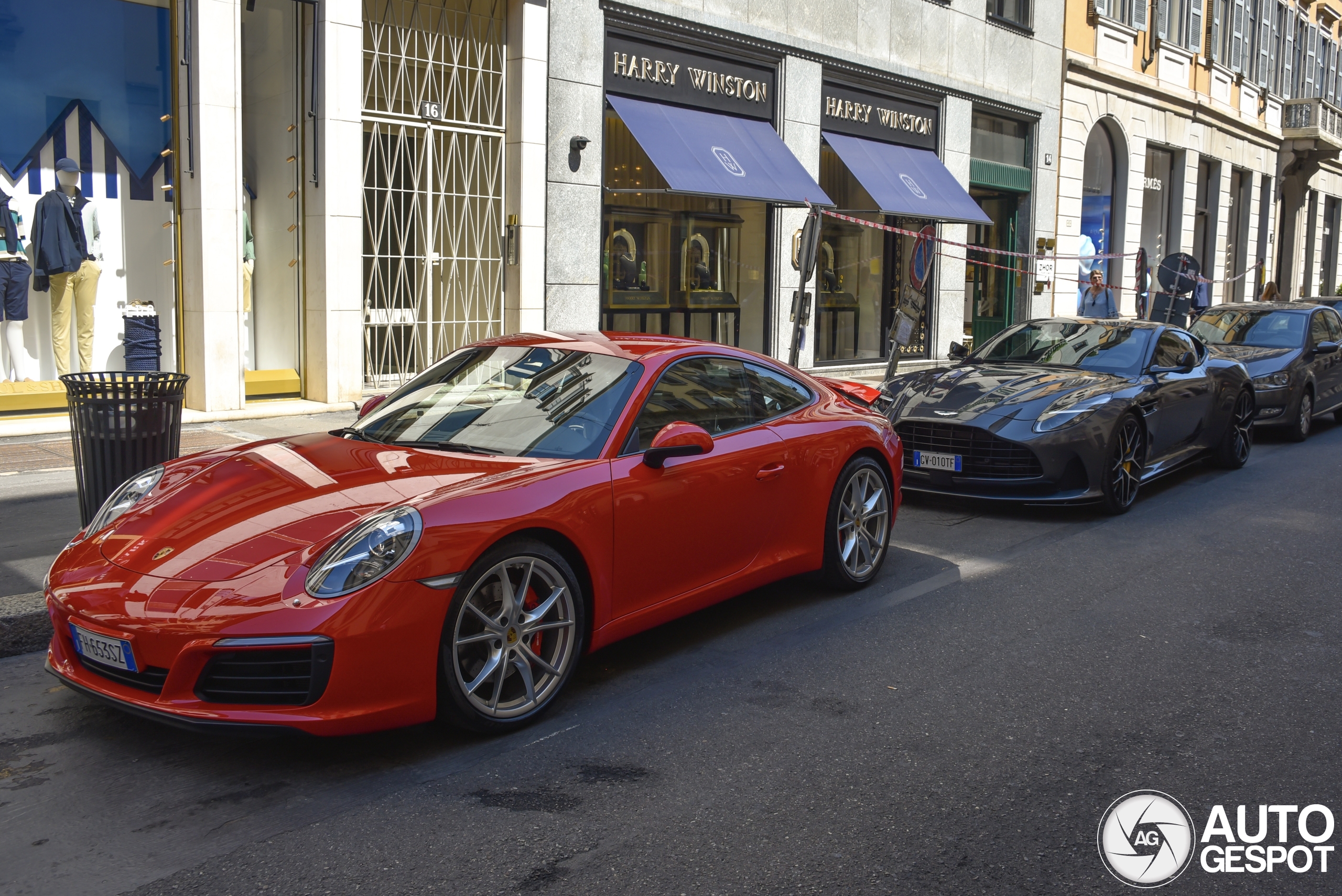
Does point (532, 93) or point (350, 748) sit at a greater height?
point (532, 93)

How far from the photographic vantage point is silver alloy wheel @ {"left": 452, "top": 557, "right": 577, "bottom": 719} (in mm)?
4102

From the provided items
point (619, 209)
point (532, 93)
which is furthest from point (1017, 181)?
point (532, 93)

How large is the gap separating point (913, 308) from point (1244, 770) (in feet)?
30.0

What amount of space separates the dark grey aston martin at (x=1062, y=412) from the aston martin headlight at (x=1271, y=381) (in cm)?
285

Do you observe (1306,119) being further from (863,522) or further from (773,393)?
(773,393)

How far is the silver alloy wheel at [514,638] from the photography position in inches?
161

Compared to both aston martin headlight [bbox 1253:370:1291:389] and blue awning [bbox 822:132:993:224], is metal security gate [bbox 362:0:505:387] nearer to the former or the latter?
blue awning [bbox 822:132:993:224]

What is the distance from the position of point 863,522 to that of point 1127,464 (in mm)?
3256

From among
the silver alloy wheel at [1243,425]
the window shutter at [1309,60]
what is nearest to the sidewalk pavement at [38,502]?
the silver alloy wheel at [1243,425]

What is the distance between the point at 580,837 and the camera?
3.43 metres

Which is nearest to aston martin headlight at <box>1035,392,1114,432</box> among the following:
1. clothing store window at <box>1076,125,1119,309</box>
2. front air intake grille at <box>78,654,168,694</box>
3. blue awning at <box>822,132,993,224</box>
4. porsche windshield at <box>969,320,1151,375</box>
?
porsche windshield at <box>969,320,1151,375</box>

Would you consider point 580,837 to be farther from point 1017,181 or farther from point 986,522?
point 1017,181

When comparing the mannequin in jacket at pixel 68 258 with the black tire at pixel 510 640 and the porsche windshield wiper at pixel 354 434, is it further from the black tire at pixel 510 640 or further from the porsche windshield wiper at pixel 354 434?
the black tire at pixel 510 640

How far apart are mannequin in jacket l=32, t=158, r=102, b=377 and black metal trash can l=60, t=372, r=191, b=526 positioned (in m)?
6.19
